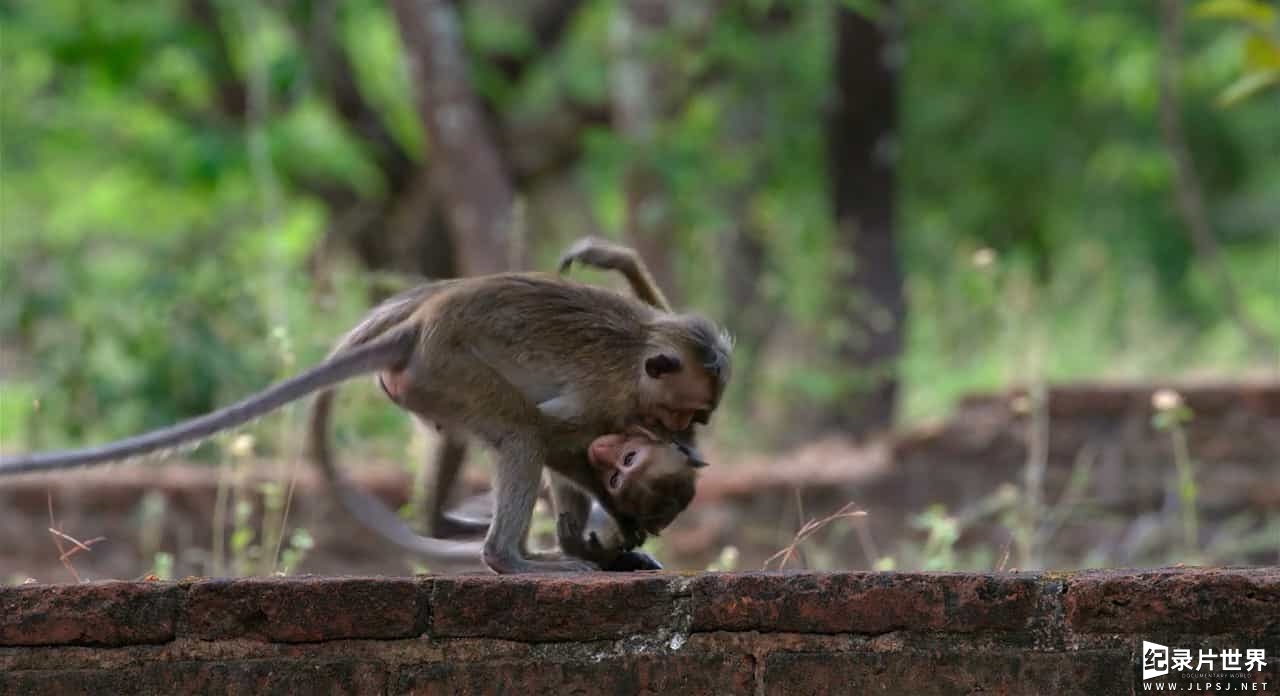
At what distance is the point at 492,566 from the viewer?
3.94m

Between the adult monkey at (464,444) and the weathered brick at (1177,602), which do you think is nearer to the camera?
the weathered brick at (1177,602)

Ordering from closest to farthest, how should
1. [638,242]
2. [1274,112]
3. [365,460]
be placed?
[365,460] < [638,242] < [1274,112]

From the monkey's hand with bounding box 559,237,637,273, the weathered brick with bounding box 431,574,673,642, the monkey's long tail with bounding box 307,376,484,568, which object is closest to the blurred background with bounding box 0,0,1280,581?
the monkey's long tail with bounding box 307,376,484,568

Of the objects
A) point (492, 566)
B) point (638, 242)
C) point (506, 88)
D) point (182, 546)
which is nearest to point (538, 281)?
point (492, 566)

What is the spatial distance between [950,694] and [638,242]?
787 centimetres

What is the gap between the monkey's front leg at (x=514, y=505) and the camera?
3.95 m

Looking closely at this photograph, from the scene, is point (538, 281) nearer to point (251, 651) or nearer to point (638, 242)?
point (251, 651)

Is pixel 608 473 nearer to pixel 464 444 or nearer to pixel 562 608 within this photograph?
pixel 464 444

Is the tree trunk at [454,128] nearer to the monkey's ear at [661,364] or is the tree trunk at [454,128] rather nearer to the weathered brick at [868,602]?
the monkey's ear at [661,364]

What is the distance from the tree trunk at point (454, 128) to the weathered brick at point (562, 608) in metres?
7.29

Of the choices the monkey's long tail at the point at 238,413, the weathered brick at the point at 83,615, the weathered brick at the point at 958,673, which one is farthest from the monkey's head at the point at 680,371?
the weathered brick at the point at 83,615

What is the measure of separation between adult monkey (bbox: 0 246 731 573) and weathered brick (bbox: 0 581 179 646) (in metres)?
0.92

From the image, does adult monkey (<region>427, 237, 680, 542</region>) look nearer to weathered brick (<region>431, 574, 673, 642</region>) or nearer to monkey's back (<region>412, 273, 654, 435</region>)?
monkey's back (<region>412, 273, 654, 435</region>)

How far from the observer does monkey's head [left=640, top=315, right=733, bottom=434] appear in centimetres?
419
